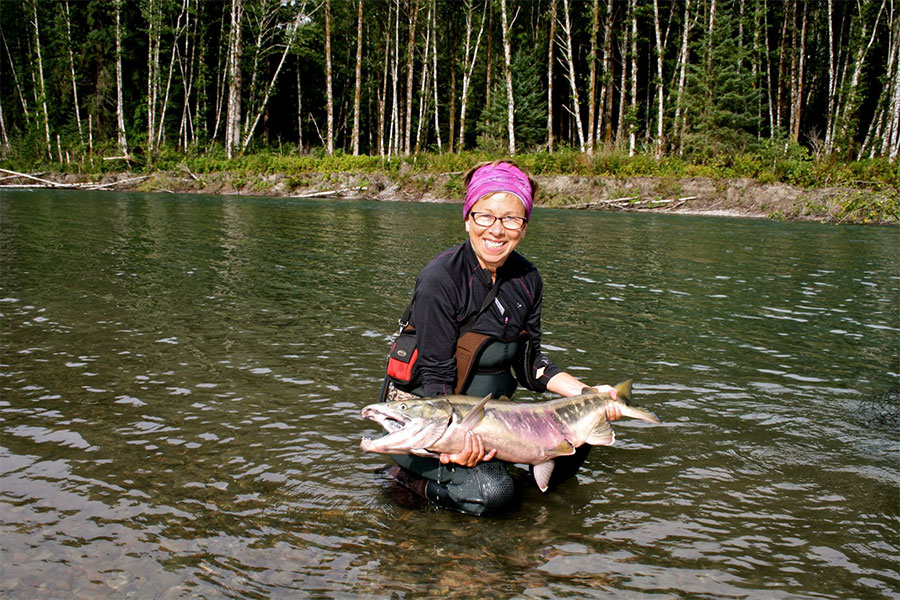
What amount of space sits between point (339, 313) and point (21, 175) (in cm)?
3857

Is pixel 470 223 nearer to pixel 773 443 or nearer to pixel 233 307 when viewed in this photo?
pixel 773 443

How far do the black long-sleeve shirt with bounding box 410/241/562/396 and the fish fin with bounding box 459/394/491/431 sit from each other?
1.17 ft

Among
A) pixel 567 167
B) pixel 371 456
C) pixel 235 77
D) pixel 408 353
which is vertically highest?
pixel 235 77

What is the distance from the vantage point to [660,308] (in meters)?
10.9

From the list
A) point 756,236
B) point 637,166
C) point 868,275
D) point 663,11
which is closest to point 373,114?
point 663,11

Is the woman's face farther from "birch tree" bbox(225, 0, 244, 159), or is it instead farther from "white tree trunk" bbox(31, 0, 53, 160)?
"white tree trunk" bbox(31, 0, 53, 160)

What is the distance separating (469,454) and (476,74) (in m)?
51.6

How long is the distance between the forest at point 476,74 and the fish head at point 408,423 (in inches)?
1307

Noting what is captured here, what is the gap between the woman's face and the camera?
4375 mm

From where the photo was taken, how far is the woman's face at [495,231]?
14.4 ft

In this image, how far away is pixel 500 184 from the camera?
437 centimetres

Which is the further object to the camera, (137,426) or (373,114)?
(373,114)

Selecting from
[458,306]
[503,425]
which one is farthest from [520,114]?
[503,425]

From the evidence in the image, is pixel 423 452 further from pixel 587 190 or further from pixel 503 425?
pixel 587 190
